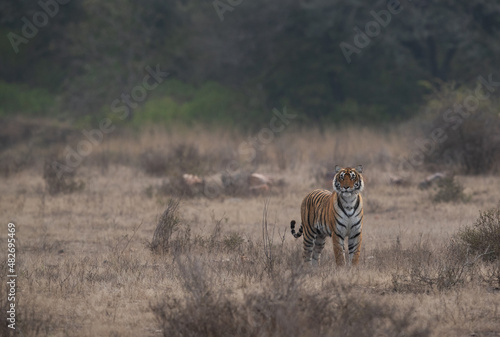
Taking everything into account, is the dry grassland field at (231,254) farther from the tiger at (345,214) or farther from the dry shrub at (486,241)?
the tiger at (345,214)

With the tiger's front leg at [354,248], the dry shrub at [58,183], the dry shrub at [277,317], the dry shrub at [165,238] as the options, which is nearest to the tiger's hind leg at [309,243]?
the tiger's front leg at [354,248]

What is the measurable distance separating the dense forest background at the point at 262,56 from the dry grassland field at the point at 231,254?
487 inches

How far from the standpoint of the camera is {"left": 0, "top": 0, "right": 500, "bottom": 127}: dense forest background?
32500mm

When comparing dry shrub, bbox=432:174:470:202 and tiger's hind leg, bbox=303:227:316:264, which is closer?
tiger's hind leg, bbox=303:227:316:264

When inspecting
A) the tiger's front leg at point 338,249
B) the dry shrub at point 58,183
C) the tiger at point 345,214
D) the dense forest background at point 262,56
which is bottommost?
the tiger's front leg at point 338,249

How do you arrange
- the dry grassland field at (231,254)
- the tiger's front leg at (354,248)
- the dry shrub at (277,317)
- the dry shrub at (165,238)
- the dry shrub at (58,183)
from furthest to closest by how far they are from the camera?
the dry shrub at (58,183)
the dry shrub at (165,238)
the tiger's front leg at (354,248)
the dry grassland field at (231,254)
the dry shrub at (277,317)

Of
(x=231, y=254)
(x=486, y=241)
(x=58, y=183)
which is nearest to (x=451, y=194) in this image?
(x=486, y=241)

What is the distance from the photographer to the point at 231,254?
965 cm

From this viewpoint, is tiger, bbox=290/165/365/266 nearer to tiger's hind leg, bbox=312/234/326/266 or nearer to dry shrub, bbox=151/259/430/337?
tiger's hind leg, bbox=312/234/326/266

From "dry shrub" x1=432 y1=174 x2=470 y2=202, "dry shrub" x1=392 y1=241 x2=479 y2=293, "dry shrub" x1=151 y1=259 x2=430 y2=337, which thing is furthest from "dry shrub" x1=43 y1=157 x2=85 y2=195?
"dry shrub" x1=151 y1=259 x2=430 y2=337

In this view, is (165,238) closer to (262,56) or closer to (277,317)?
(277,317)

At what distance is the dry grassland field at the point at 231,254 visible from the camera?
5.82 m

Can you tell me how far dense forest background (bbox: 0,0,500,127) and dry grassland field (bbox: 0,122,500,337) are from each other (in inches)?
487

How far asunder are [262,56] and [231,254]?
1098 inches
